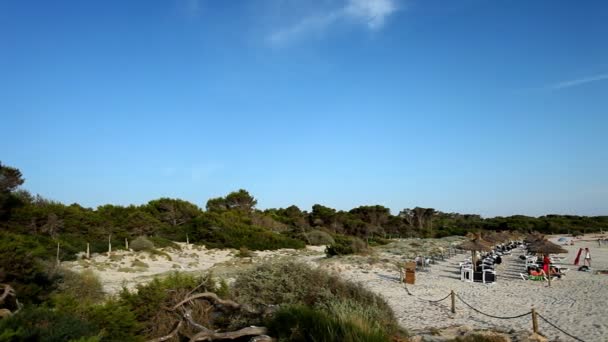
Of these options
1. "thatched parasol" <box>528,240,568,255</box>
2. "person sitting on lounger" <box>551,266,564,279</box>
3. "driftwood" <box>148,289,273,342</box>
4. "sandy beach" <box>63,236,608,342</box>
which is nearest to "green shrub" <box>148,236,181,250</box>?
"sandy beach" <box>63,236,608,342</box>

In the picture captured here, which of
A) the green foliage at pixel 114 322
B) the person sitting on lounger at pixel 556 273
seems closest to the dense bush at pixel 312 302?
the green foliage at pixel 114 322

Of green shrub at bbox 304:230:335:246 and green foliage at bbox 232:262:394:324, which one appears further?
green shrub at bbox 304:230:335:246

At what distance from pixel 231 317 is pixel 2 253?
522 cm

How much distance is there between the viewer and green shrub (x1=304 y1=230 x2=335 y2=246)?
45.2 metres

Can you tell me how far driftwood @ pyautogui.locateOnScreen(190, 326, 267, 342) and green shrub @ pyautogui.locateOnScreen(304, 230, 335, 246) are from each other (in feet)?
126

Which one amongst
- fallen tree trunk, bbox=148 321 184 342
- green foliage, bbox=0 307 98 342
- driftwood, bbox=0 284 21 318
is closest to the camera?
green foliage, bbox=0 307 98 342

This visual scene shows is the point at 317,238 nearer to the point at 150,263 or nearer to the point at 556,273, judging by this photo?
the point at 150,263

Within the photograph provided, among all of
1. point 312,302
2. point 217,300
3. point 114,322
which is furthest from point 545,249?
point 114,322

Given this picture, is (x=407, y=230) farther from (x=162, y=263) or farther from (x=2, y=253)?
(x=2, y=253)

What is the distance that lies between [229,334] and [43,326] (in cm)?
271

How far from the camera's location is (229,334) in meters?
6.64

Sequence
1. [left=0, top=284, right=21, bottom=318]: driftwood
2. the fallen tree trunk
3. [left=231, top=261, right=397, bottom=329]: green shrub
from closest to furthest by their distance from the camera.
A: the fallen tree trunk → [left=0, top=284, right=21, bottom=318]: driftwood → [left=231, top=261, right=397, bottom=329]: green shrub

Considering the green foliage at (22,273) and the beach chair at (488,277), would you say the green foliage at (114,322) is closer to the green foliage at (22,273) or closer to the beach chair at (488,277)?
the green foliage at (22,273)

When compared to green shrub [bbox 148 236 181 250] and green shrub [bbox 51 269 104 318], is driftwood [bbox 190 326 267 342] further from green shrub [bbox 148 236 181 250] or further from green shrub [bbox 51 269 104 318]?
green shrub [bbox 148 236 181 250]
